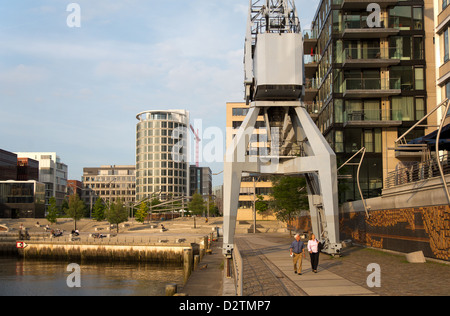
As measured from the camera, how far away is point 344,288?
14.9 meters

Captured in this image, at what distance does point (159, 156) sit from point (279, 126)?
14858 centimetres

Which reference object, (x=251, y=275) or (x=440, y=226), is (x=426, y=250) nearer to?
(x=440, y=226)

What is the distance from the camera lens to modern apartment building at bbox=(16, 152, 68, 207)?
16850 centimetres

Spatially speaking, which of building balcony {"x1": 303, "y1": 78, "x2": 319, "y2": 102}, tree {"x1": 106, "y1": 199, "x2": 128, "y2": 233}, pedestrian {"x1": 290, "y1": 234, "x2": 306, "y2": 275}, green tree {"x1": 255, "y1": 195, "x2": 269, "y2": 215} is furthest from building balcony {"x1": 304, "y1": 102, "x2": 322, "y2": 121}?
green tree {"x1": 255, "y1": 195, "x2": 269, "y2": 215}

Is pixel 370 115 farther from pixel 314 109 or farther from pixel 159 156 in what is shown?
pixel 159 156

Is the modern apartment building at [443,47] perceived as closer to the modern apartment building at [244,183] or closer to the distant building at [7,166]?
the modern apartment building at [244,183]

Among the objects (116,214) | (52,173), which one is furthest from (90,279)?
(52,173)

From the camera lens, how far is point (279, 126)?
3038 centimetres

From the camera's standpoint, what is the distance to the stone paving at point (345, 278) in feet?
46.8

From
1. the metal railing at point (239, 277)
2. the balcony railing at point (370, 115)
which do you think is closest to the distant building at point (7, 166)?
the balcony railing at point (370, 115)

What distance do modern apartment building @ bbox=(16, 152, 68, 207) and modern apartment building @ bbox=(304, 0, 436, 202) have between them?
138m

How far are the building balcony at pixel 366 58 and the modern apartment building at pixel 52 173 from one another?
13947 cm
